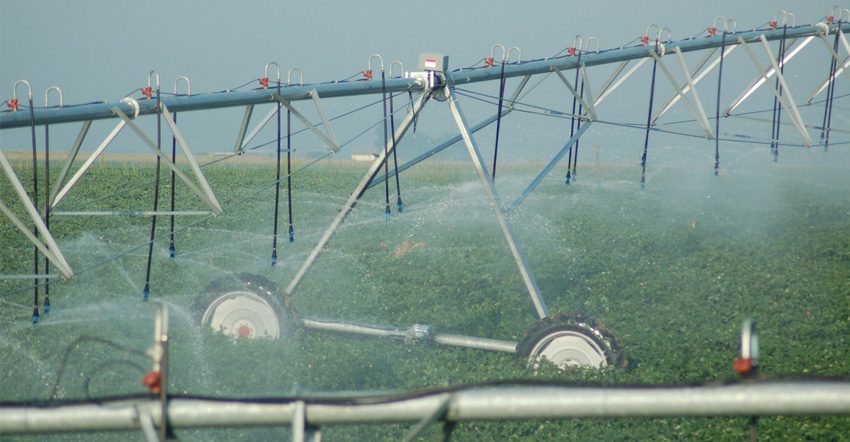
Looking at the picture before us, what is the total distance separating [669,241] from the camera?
40.4 feet

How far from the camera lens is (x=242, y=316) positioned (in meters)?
7.34

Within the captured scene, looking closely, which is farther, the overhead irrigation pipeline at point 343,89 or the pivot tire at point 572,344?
the pivot tire at point 572,344

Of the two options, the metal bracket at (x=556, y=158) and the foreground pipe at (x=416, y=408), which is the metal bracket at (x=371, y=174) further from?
the foreground pipe at (x=416, y=408)

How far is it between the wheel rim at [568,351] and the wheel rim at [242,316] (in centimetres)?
244

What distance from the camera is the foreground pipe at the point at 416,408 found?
1844 mm

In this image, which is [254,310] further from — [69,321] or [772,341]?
[772,341]

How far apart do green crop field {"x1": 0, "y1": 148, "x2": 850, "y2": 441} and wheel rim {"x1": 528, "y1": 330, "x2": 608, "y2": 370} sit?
0.18 m

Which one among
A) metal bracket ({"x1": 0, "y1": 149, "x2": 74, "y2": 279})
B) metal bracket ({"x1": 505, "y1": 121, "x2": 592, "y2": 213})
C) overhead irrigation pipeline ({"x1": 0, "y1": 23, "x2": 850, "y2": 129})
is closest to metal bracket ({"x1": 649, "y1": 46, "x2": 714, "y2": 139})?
overhead irrigation pipeline ({"x1": 0, "y1": 23, "x2": 850, "y2": 129})

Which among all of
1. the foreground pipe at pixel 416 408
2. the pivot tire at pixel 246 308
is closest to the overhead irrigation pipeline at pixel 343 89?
the pivot tire at pixel 246 308

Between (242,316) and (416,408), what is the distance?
5705mm

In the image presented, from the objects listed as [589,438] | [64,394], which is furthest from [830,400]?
[64,394]

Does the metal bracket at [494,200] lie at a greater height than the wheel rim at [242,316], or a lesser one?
greater

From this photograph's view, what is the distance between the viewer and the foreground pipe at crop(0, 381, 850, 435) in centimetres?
184

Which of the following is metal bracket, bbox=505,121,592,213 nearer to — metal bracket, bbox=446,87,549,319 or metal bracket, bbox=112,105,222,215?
metal bracket, bbox=446,87,549,319
